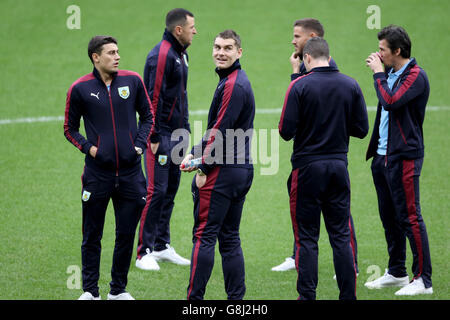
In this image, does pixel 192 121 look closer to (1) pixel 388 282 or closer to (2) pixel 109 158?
(1) pixel 388 282

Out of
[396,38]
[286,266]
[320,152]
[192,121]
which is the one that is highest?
[396,38]

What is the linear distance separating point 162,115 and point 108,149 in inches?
59.1

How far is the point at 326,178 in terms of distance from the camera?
5789 mm

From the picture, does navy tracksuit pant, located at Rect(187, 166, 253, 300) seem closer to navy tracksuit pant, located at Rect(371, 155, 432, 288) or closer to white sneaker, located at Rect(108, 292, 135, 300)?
white sneaker, located at Rect(108, 292, 135, 300)

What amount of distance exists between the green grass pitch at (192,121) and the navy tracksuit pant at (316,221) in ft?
2.41

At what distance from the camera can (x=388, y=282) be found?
6898 millimetres

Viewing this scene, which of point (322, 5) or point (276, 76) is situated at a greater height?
point (322, 5)

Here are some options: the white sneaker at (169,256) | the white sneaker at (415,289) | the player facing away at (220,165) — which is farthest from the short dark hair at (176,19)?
the white sneaker at (415,289)

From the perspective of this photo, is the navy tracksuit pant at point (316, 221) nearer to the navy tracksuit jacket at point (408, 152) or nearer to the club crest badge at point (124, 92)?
the navy tracksuit jacket at point (408, 152)

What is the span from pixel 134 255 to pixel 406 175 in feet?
10.6

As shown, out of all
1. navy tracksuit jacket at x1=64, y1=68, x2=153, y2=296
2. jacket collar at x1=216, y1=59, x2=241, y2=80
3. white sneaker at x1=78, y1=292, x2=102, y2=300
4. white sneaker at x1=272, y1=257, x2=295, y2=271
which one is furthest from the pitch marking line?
jacket collar at x1=216, y1=59, x2=241, y2=80

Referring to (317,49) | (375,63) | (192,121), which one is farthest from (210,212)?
(192,121)

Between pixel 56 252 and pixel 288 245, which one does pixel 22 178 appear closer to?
pixel 56 252

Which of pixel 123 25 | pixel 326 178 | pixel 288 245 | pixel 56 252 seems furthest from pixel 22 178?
pixel 123 25
